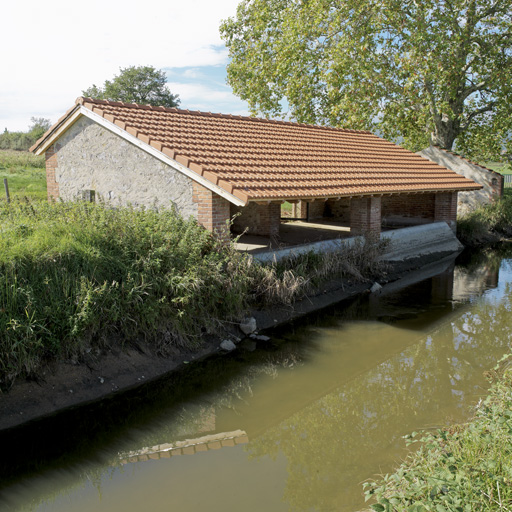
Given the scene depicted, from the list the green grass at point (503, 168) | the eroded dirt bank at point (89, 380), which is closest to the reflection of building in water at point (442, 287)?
the eroded dirt bank at point (89, 380)

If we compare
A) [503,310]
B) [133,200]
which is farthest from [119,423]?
[503,310]

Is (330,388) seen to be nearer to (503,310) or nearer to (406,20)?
(503,310)

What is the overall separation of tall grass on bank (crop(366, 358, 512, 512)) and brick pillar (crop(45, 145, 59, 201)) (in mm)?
10333

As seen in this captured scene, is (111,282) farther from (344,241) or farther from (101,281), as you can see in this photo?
(344,241)

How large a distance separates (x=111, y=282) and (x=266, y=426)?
3137mm

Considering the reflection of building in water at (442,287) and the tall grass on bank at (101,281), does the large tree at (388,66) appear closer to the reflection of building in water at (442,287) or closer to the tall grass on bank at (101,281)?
the reflection of building in water at (442,287)

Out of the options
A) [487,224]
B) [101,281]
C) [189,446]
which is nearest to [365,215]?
[101,281]

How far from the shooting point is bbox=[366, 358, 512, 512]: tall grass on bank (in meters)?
3.55

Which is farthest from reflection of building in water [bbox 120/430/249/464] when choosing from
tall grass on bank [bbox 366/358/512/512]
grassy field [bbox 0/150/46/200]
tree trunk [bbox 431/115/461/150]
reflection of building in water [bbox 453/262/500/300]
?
tree trunk [bbox 431/115/461/150]

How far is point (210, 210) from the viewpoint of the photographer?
366 inches

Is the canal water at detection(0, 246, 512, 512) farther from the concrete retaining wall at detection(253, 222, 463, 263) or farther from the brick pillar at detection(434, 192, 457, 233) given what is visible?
the brick pillar at detection(434, 192, 457, 233)

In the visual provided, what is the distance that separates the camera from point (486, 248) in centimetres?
1891

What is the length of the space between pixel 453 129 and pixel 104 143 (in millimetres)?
18013

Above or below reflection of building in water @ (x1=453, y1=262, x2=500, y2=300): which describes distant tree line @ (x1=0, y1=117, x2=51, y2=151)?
above
